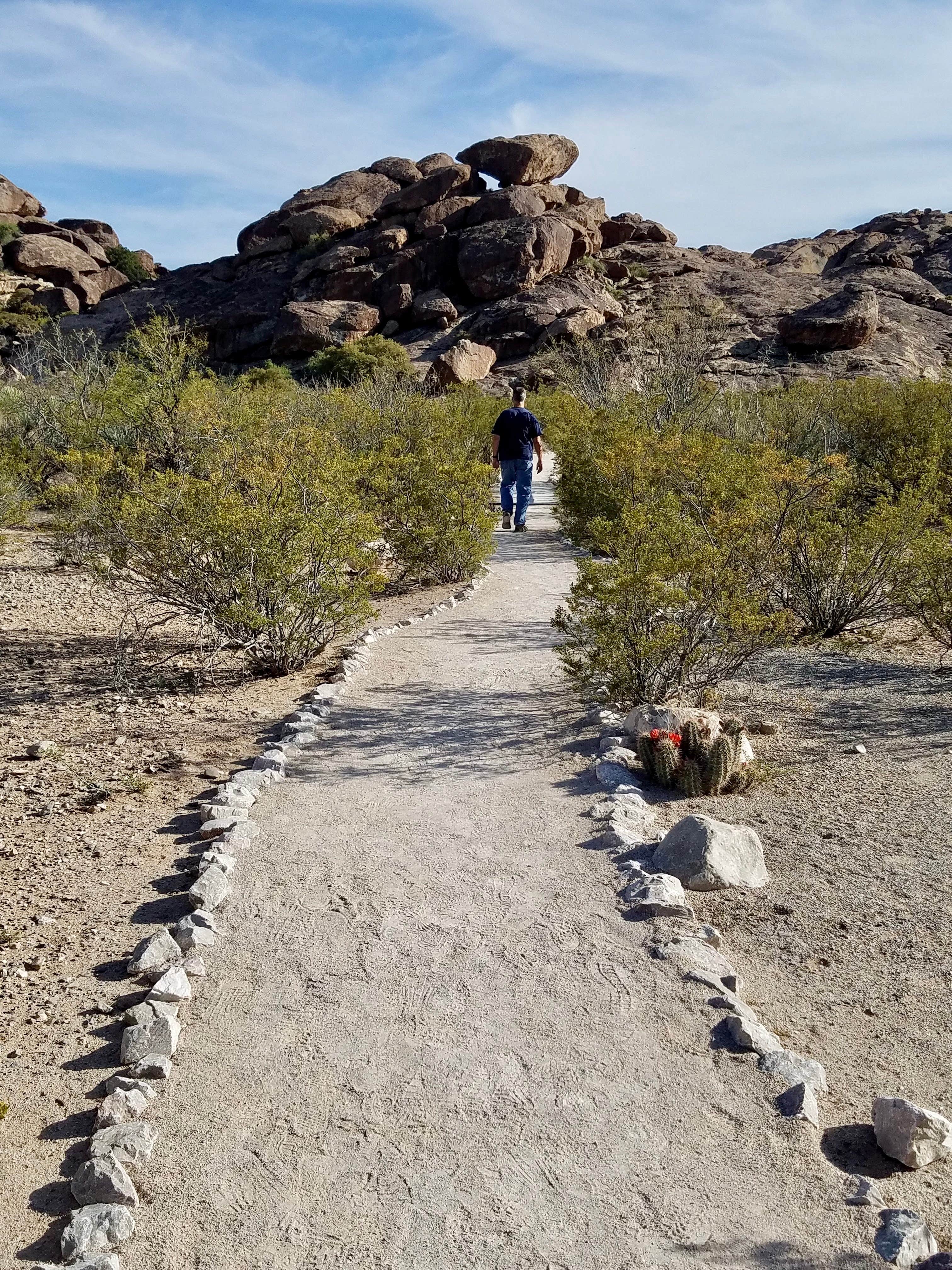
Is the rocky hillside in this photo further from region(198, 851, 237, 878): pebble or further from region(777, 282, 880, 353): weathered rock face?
region(198, 851, 237, 878): pebble

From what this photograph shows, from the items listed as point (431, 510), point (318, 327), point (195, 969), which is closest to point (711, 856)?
point (195, 969)

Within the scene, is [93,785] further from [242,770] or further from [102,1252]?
[102,1252]

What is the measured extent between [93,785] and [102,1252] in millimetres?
3474

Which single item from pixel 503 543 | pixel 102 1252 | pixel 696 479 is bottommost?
pixel 102 1252

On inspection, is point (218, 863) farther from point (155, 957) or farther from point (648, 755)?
point (648, 755)

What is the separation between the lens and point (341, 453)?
8570mm

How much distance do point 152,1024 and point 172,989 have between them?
218 mm

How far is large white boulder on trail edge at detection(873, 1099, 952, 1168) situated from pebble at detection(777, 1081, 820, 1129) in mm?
174

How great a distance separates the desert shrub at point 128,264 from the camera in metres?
58.3

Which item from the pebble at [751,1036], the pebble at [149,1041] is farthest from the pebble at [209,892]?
the pebble at [751,1036]

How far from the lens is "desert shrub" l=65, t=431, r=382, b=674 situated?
23.8ft

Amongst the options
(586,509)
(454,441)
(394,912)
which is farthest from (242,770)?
(454,441)

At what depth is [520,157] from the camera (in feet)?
163

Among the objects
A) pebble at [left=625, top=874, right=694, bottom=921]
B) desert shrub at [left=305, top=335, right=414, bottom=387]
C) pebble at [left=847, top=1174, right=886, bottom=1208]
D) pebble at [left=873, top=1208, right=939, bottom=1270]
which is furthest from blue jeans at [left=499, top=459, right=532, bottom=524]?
desert shrub at [left=305, top=335, right=414, bottom=387]
